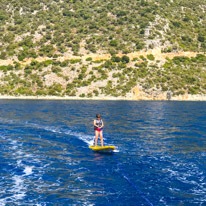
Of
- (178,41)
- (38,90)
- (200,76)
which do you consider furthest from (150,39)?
(38,90)

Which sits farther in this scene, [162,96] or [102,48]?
[102,48]

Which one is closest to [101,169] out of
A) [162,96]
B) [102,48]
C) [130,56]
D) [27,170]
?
[27,170]

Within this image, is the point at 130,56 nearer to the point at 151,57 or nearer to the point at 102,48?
the point at 151,57

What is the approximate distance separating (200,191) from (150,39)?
97.4 metres

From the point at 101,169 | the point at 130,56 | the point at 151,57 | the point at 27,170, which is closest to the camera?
the point at 27,170

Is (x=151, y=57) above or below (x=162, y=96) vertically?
above

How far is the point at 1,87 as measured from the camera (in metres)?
89.2

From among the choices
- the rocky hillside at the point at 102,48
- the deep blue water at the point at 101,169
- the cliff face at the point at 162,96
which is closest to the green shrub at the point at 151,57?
the rocky hillside at the point at 102,48

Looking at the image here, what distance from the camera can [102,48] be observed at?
10231cm

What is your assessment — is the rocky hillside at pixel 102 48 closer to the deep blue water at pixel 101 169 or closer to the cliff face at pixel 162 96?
the cliff face at pixel 162 96

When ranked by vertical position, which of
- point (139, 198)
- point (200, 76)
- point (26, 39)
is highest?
point (26, 39)

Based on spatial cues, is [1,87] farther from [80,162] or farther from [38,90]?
[80,162]

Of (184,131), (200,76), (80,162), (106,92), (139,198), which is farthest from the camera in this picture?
(200,76)

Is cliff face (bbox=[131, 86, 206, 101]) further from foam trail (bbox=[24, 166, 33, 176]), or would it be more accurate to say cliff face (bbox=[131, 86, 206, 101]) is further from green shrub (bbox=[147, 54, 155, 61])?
foam trail (bbox=[24, 166, 33, 176])
